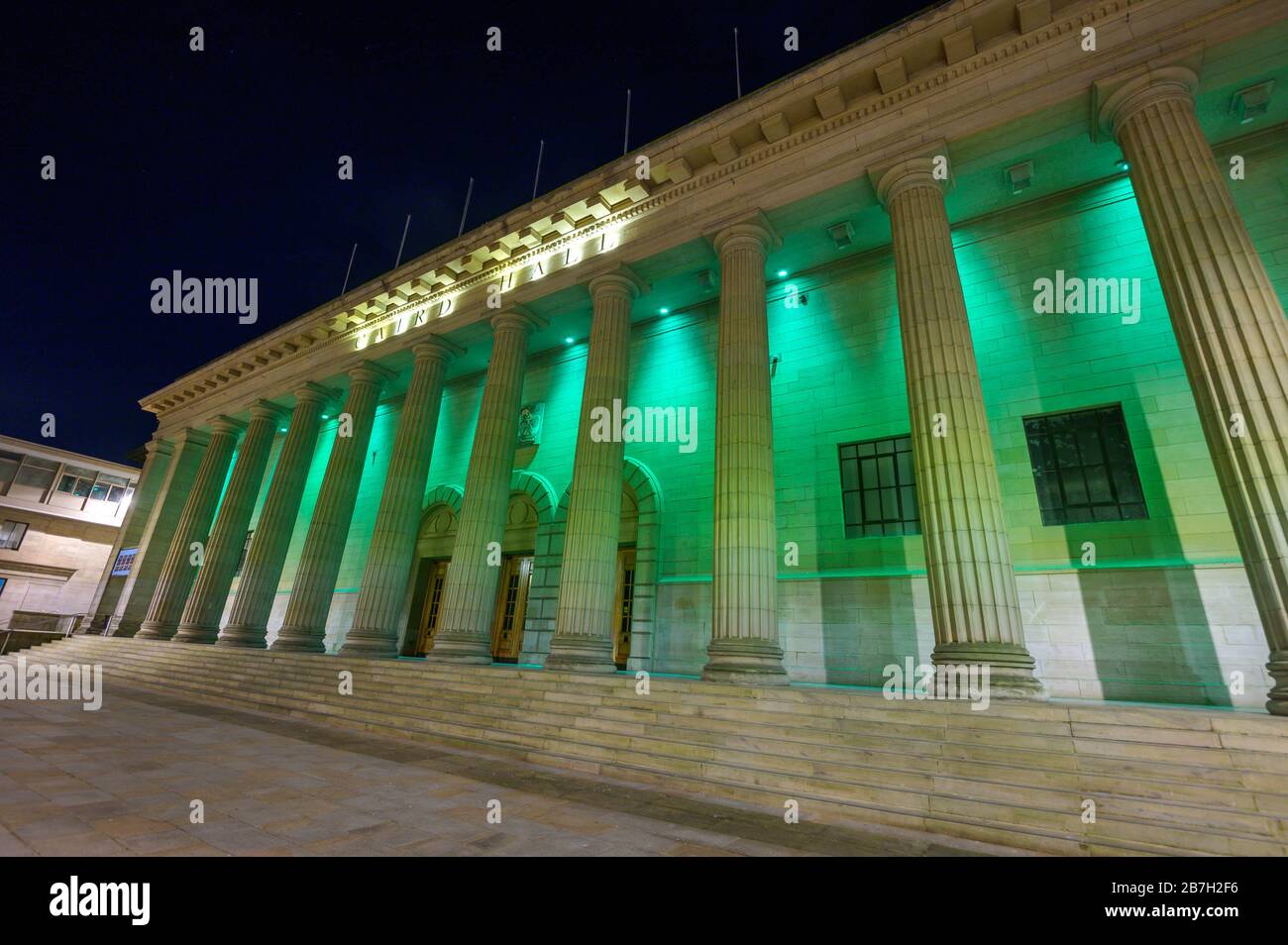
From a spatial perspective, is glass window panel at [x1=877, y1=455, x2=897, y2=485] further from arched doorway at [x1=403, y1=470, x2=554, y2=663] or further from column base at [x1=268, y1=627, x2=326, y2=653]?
column base at [x1=268, y1=627, x2=326, y2=653]

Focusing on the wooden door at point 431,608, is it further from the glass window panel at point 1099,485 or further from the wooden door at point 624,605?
the glass window panel at point 1099,485

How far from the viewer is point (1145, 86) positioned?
9570 mm

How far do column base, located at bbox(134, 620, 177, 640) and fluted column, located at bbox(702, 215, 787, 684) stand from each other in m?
21.0

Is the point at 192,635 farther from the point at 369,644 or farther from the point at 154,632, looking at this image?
the point at 369,644

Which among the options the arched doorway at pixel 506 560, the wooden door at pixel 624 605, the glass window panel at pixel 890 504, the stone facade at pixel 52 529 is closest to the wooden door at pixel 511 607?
the arched doorway at pixel 506 560

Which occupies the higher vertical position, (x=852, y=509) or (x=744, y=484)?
(x=852, y=509)

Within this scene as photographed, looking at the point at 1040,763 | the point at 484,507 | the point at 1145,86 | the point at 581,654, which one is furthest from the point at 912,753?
the point at 1145,86

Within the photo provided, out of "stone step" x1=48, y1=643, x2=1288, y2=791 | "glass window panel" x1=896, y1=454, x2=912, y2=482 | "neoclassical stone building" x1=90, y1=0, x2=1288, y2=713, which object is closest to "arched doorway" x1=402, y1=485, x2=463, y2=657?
"neoclassical stone building" x1=90, y1=0, x2=1288, y2=713

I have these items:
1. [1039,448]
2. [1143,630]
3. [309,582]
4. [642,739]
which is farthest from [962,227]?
[309,582]

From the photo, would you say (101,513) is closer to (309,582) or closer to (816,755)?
(309,582)

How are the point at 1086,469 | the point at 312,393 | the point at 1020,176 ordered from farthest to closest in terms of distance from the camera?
the point at 312,393, the point at 1020,176, the point at 1086,469

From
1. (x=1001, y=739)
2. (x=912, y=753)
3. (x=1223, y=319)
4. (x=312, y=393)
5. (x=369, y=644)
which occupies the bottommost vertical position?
(x=912, y=753)

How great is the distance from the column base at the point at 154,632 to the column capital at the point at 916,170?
26.8m

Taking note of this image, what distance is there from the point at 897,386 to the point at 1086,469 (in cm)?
416
